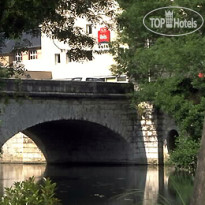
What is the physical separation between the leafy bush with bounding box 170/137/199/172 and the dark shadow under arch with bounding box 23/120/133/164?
29.7 feet

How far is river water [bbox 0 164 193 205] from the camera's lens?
2683cm

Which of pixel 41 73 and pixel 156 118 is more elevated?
pixel 41 73

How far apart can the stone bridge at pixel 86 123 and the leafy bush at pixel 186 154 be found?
7.69 metres

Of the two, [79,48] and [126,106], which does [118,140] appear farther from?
[79,48]

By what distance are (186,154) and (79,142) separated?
1500 centimetres

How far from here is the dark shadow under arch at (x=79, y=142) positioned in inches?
1709

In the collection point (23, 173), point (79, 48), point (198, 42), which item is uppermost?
point (198, 42)

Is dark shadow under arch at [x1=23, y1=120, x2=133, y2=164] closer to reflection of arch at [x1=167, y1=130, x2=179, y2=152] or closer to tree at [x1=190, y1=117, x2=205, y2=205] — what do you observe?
reflection of arch at [x1=167, y1=130, x2=179, y2=152]

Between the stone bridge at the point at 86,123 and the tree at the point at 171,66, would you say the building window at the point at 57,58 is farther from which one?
the tree at the point at 171,66

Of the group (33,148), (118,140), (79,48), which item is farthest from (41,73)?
(79,48)

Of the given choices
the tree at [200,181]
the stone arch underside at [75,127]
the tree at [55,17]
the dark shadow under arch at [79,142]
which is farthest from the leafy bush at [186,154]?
the tree at [200,181]

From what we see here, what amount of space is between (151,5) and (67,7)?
2124 centimetres

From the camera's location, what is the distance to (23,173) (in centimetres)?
4003

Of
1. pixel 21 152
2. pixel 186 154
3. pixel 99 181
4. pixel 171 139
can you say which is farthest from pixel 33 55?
pixel 186 154
